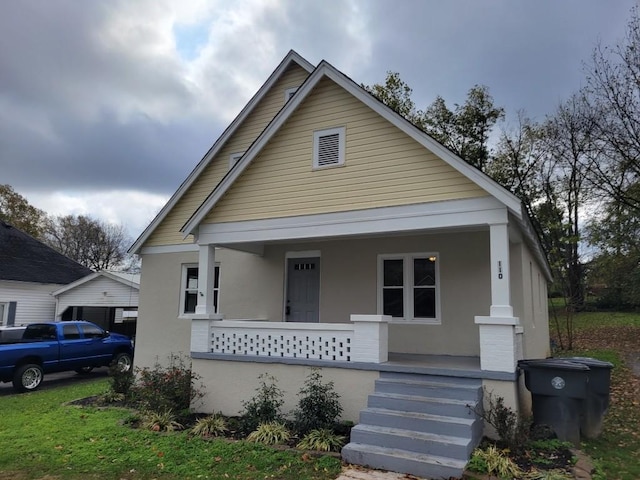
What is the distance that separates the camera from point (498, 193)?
6.63 metres

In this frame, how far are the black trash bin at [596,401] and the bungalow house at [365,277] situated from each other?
944 mm

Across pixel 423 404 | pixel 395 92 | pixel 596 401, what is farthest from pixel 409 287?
pixel 395 92

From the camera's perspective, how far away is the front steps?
525 centimetres

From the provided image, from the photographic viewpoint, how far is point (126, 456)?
6.03m

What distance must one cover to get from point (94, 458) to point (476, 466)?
4941 millimetres

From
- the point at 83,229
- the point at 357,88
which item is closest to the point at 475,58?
the point at 357,88

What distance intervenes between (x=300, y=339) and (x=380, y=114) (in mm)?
4220

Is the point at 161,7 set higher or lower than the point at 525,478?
higher

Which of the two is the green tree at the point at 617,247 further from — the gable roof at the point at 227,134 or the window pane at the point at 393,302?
the gable roof at the point at 227,134

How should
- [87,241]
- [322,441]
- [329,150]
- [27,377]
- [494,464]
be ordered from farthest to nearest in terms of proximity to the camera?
1. [87,241]
2. [27,377]
3. [329,150]
4. [322,441]
5. [494,464]

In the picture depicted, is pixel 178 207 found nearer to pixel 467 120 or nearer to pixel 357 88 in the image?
pixel 357 88

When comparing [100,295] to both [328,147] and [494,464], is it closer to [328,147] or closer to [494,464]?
[328,147]

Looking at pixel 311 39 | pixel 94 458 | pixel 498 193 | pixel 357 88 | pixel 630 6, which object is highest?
pixel 630 6

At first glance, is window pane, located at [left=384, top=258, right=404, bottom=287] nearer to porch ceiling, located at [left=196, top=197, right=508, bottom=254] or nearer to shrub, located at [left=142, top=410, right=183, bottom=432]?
porch ceiling, located at [left=196, top=197, right=508, bottom=254]
